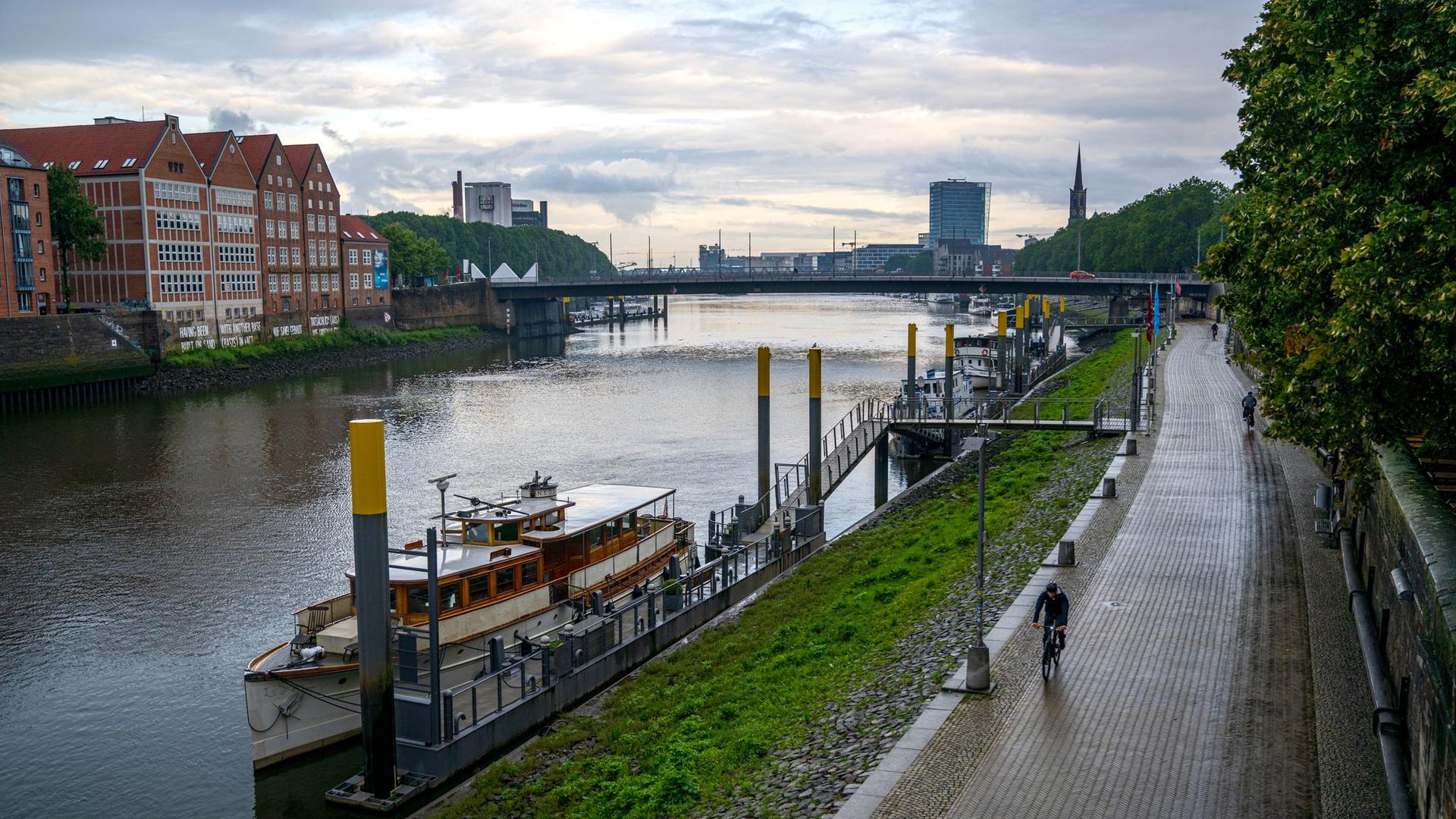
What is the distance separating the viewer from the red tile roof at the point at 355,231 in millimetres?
118931

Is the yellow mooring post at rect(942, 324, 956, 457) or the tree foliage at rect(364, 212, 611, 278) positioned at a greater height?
the tree foliage at rect(364, 212, 611, 278)

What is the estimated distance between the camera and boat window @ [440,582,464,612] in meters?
23.2

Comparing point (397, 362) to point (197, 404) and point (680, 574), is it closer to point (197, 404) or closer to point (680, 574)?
point (197, 404)

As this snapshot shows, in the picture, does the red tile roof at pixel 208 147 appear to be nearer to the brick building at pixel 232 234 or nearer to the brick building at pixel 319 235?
the brick building at pixel 232 234

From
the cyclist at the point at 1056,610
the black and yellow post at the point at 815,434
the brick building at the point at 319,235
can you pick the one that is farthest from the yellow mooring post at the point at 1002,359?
the brick building at the point at 319,235

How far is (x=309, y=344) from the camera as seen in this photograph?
10156 cm

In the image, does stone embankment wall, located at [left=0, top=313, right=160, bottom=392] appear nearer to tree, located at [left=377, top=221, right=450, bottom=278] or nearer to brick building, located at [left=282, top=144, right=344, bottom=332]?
brick building, located at [left=282, top=144, right=344, bottom=332]

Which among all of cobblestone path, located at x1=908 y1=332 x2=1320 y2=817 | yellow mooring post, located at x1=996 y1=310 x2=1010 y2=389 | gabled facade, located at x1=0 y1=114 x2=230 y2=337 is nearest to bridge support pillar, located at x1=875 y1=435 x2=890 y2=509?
cobblestone path, located at x1=908 y1=332 x2=1320 y2=817

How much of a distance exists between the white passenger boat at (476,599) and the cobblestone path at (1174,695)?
10952mm

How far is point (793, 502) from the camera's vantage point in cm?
3997

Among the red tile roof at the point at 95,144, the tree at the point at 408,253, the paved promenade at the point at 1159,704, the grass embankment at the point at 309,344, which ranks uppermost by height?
the red tile roof at the point at 95,144

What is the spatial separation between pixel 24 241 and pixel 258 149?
30802mm

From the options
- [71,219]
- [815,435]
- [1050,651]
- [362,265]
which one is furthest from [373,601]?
[362,265]

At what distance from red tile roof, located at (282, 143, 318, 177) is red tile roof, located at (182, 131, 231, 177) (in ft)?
36.2
